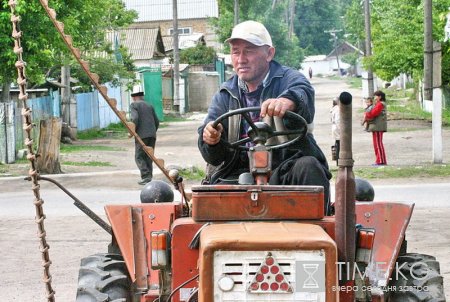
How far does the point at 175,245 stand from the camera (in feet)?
19.6

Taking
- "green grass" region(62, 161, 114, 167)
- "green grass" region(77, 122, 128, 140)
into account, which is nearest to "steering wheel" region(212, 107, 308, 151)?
"green grass" region(62, 161, 114, 167)

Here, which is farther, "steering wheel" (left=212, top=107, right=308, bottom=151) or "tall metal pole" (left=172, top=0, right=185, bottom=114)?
"tall metal pole" (left=172, top=0, right=185, bottom=114)

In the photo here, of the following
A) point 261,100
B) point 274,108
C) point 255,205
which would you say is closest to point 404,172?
point 261,100

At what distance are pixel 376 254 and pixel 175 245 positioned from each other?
58.0 inches

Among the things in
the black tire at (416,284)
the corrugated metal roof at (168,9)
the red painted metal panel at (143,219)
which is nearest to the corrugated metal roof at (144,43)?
the corrugated metal roof at (168,9)

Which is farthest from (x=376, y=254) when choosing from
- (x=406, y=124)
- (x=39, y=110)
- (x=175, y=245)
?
(x=406, y=124)

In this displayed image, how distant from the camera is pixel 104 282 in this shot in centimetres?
668

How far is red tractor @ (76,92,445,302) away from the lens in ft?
17.6

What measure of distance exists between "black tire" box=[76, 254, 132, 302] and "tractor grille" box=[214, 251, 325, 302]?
51.3 inches

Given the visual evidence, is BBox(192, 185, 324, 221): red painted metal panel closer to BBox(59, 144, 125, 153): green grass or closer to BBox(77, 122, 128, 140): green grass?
BBox(59, 144, 125, 153): green grass

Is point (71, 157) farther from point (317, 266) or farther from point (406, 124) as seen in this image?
point (317, 266)

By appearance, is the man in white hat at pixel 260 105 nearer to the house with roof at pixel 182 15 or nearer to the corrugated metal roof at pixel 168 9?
the house with roof at pixel 182 15

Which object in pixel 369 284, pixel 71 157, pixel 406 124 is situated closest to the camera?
pixel 369 284

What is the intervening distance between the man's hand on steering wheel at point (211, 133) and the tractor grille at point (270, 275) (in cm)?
155
